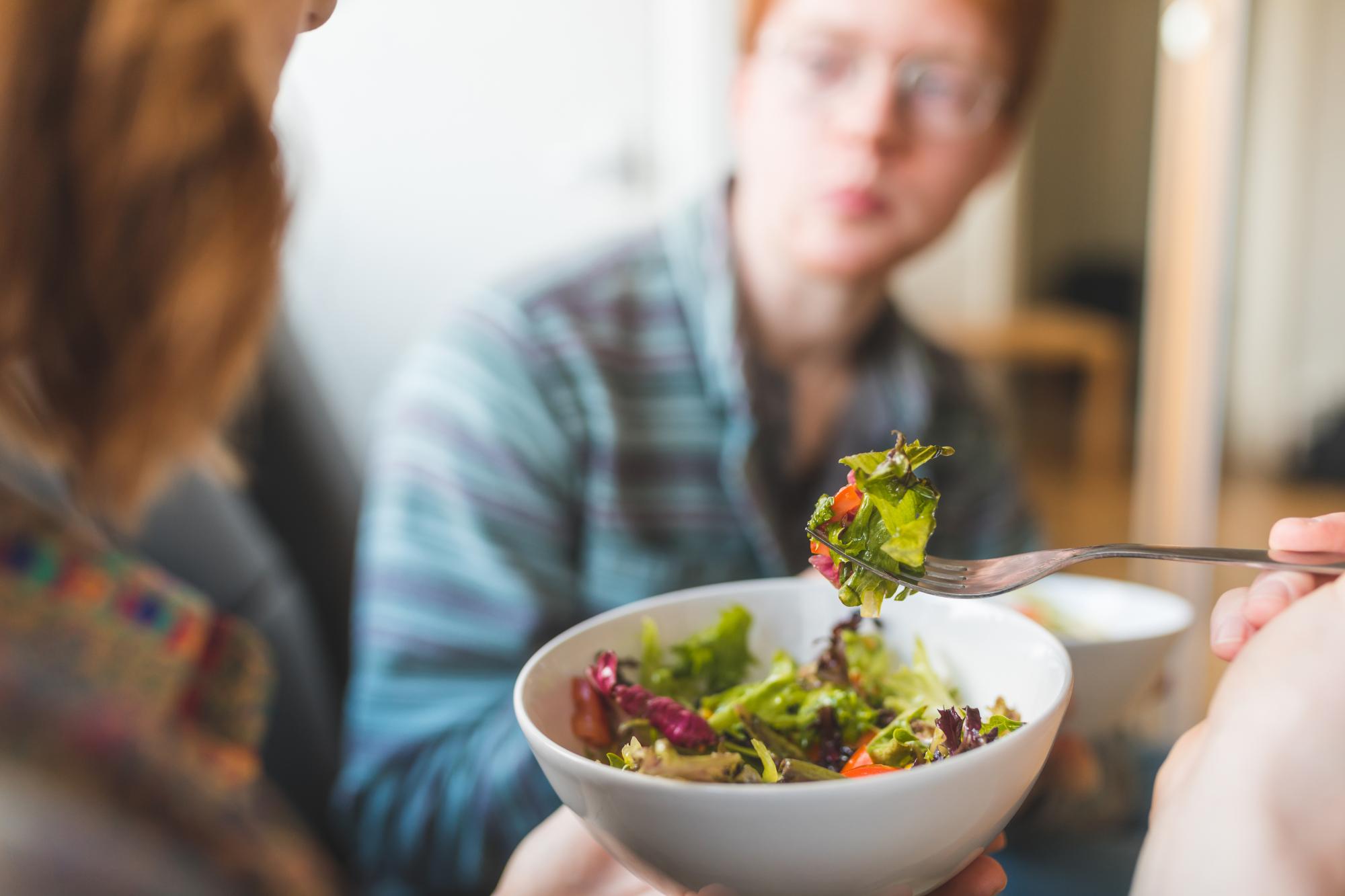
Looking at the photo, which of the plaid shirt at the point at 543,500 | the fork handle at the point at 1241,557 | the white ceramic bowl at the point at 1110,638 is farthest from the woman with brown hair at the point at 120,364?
the white ceramic bowl at the point at 1110,638

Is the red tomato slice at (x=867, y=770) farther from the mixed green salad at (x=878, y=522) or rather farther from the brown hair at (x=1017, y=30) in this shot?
the brown hair at (x=1017, y=30)

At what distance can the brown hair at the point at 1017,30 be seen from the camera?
115 cm

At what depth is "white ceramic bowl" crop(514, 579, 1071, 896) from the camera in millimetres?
350

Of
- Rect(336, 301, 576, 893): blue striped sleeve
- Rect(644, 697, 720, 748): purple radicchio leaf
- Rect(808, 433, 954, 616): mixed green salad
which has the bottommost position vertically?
Rect(336, 301, 576, 893): blue striped sleeve

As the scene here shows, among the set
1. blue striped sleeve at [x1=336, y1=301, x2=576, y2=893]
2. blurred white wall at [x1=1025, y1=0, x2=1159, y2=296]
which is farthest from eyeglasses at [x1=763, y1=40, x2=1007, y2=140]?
blurred white wall at [x1=1025, y1=0, x2=1159, y2=296]

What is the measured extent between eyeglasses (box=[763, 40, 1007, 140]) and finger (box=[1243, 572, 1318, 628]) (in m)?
0.77

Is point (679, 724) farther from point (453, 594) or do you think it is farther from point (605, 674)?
point (453, 594)

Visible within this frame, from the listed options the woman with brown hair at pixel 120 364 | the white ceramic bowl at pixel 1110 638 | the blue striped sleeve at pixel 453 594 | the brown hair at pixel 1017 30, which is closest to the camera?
the woman with brown hair at pixel 120 364

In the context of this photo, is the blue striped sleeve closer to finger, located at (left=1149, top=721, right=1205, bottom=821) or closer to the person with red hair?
the person with red hair

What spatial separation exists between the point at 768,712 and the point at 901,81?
2.67 ft

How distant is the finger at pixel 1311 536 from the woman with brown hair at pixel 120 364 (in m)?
0.41

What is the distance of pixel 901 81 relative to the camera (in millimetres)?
1099

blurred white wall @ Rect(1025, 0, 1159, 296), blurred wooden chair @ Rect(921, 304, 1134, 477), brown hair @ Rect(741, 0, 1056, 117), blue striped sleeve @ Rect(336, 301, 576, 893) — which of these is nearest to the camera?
blue striped sleeve @ Rect(336, 301, 576, 893)

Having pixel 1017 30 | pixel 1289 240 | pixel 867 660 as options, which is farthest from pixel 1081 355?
pixel 867 660
